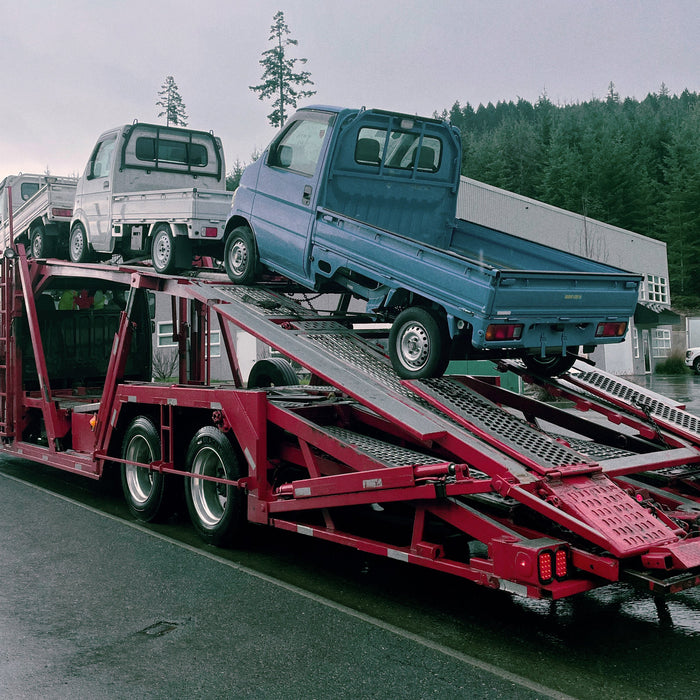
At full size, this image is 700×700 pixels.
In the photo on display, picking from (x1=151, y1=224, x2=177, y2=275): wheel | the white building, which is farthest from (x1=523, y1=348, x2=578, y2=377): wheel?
the white building

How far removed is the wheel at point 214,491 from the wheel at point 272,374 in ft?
6.72

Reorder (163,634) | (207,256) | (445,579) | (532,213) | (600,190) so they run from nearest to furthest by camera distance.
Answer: (163,634), (445,579), (207,256), (532,213), (600,190)

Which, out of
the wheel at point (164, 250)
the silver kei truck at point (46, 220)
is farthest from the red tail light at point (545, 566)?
the silver kei truck at point (46, 220)

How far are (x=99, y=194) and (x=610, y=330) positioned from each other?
685cm

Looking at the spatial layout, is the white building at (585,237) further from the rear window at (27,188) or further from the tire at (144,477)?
the tire at (144,477)

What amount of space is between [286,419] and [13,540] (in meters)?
2.90

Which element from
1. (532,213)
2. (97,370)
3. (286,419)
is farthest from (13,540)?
(532,213)

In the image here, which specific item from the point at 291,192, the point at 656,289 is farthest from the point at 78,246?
the point at 656,289

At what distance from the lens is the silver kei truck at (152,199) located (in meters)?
9.61

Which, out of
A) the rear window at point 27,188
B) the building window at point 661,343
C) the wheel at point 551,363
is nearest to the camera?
the wheel at point 551,363

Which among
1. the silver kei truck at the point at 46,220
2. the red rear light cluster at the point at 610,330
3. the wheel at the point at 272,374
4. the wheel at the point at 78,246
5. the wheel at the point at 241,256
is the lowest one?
the wheel at the point at 272,374

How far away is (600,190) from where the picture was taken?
6375 cm

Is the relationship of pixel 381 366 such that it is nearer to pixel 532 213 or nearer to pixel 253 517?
pixel 253 517

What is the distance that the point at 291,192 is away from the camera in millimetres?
7938
